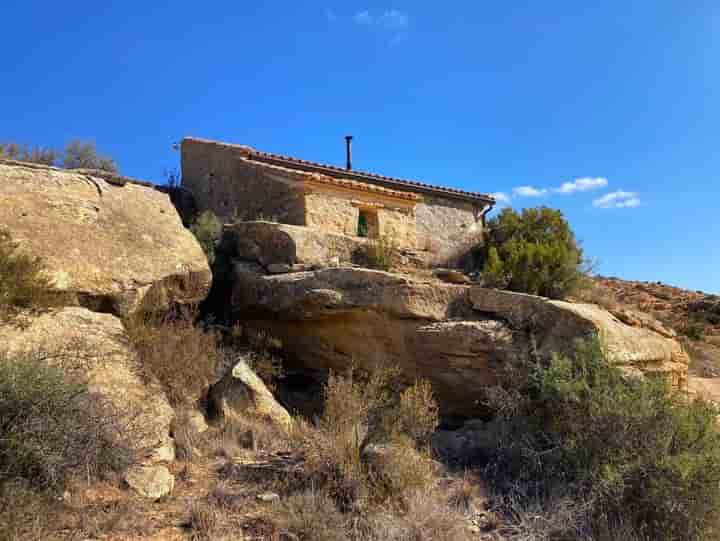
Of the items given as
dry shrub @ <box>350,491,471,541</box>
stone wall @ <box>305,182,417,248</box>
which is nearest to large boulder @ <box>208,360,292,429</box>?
dry shrub @ <box>350,491,471,541</box>

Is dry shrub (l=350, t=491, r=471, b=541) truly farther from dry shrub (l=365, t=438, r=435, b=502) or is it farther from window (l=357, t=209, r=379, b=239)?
window (l=357, t=209, r=379, b=239)

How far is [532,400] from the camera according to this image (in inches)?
234

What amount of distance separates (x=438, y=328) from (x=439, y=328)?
0.01 m

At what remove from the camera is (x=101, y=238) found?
647 centimetres

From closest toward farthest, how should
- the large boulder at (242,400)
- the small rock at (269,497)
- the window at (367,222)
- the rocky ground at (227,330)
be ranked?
the rocky ground at (227,330), the small rock at (269,497), the large boulder at (242,400), the window at (367,222)

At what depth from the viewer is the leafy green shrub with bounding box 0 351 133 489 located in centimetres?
378

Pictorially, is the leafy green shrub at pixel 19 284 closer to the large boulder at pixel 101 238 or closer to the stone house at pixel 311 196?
the large boulder at pixel 101 238

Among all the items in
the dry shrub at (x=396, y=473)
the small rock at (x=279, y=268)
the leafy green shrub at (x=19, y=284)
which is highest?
the small rock at (x=279, y=268)

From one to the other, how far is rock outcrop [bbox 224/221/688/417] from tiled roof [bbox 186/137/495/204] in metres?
4.62

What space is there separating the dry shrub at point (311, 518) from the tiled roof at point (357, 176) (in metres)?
8.46

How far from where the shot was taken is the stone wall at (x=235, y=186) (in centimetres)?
1031

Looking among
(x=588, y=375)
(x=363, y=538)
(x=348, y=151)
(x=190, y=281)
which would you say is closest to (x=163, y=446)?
(x=363, y=538)

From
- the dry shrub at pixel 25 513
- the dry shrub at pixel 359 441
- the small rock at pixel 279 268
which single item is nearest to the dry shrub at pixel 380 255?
the small rock at pixel 279 268

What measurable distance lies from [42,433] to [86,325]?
5.70ft
